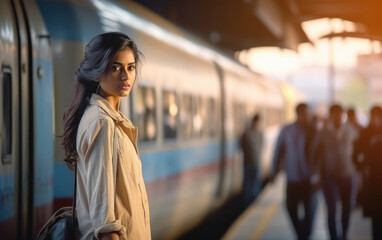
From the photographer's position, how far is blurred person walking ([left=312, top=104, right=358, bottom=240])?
11812 millimetres

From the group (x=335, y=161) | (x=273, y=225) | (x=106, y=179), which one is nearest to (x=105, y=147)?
(x=106, y=179)

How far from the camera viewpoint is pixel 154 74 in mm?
9945

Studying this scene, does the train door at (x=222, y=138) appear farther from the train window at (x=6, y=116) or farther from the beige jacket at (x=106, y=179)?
the beige jacket at (x=106, y=179)

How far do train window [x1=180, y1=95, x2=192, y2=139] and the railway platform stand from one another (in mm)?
2042

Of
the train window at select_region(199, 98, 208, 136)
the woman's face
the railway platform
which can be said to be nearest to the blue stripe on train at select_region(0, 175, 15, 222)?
the woman's face

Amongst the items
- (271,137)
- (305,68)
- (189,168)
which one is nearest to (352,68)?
(305,68)

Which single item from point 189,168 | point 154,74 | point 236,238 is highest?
point 154,74

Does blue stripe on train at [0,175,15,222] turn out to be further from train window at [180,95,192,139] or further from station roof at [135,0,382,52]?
station roof at [135,0,382,52]

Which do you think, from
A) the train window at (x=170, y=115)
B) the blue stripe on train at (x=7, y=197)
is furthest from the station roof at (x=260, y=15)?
the blue stripe on train at (x=7, y=197)

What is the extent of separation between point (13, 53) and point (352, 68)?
94022 millimetres

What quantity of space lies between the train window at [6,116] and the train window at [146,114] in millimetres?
2508

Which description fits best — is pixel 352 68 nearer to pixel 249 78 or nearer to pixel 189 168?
pixel 249 78

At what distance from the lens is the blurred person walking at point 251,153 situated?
18.6m

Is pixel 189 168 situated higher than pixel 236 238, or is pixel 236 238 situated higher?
pixel 189 168
